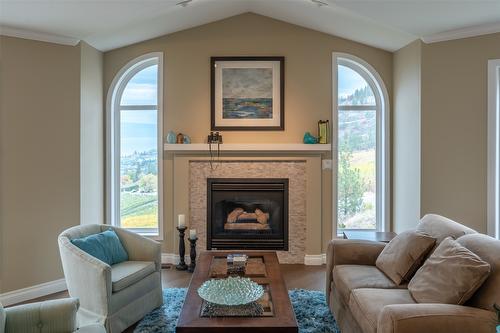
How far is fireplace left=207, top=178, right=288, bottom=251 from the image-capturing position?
15.0 feet

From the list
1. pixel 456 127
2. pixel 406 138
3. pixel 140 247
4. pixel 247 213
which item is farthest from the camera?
pixel 247 213

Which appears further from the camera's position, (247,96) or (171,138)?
(247,96)

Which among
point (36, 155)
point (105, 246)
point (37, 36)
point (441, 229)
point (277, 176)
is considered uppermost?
point (37, 36)

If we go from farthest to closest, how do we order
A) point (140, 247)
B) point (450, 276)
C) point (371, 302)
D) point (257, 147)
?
point (257, 147)
point (140, 247)
point (371, 302)
point (450, 276)

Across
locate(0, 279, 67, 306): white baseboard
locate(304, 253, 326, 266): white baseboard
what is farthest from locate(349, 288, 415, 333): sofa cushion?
locate(0, 279, 67, 306): white baseboard

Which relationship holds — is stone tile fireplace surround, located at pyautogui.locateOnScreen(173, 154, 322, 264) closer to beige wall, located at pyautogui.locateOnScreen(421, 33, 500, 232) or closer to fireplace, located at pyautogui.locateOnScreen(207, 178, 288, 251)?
fireplace, located at pyautogui.locateOnScreen(207, 178, 288, 251)

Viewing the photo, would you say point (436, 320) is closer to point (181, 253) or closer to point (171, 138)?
point (181, 253)

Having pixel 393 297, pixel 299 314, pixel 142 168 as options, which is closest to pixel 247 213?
pixel 142 168

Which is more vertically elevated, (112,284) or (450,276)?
(450,276)

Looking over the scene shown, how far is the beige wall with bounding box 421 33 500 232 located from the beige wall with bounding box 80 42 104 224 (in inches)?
143

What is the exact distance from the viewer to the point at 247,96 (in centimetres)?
457

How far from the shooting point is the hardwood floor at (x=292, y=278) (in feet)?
12.4

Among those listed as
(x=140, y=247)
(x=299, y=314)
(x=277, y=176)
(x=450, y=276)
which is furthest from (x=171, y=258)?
(x=450, y=276)

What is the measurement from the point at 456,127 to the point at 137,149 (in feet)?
12.2
